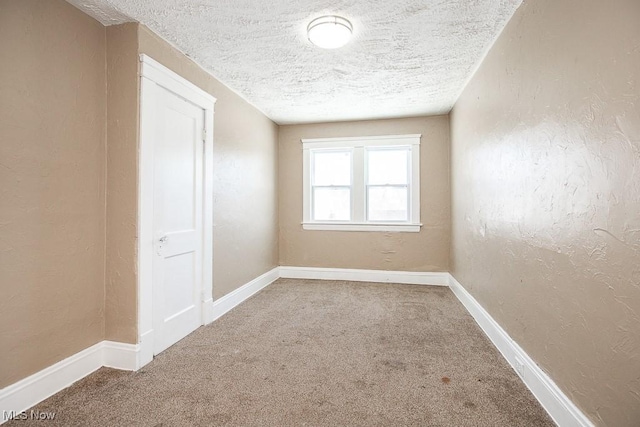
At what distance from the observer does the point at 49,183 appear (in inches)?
Result: 76.6

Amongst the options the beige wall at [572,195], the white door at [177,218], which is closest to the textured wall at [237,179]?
the white door at [177,218]

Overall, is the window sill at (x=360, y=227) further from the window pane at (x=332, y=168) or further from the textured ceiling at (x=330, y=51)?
the textured ceiling at (x=330, y=51)

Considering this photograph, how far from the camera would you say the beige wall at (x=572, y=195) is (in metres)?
1.22

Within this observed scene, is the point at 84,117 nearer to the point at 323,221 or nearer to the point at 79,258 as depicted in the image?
the point at 79,258

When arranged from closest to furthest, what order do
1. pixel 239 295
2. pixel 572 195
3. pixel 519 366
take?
pixel 572 195
pixel 519 366
pixel 239 295

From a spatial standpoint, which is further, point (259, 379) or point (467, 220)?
point (467, 220)

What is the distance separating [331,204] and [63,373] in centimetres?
381

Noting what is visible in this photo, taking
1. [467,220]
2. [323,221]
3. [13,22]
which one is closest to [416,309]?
[467,220]

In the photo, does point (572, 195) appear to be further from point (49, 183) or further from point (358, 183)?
point (358, 183)

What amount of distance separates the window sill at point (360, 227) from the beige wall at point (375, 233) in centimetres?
7

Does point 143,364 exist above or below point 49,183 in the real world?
below

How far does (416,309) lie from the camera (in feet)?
11.7

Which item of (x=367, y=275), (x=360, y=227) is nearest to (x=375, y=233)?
(x=360, y=227)

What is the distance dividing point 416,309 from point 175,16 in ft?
11.7
